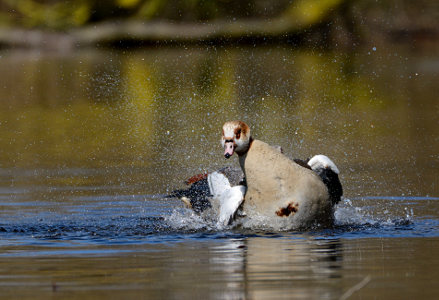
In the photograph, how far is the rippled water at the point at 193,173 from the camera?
6250 mm

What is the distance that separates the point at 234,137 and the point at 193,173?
12.1 feet

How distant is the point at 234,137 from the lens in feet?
26.5

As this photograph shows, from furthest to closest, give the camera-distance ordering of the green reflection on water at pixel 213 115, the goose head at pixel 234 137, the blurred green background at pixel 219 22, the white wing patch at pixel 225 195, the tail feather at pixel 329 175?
the blurred green background at pixel 219 22 → the green reflection on water at pixel 213 115 → the tail feather at pixel 329 175 → the white wing patch at pixel 225 195 → the goose head at pixel 234 137

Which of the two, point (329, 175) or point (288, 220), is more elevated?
point (329, 175)

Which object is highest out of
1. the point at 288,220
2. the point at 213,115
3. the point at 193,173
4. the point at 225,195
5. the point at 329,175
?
the point at 213,115

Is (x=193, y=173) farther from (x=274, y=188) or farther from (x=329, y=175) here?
(x=274, y=188)

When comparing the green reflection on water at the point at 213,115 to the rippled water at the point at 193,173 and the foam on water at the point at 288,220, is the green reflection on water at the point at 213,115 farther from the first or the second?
the foam on water at the point at 288,220

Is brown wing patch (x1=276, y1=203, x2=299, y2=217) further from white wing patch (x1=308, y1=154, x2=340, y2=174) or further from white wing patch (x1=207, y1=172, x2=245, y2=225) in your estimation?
white wing patch (x1=308, y1=154, x2=340, y2=174)

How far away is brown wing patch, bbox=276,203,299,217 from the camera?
807 cm

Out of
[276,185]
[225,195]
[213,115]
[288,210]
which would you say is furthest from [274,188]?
[213,115]

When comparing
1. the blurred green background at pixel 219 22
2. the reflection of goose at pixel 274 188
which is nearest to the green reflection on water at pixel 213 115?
the reflection of goose at pixel 274 188

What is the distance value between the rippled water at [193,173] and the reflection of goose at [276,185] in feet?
0.59

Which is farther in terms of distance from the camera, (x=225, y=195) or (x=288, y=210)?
(x=225, y=195)

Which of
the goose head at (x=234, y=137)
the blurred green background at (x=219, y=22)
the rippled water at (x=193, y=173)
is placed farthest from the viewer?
the blurred green background at (x=219, y=22)
